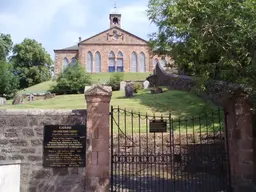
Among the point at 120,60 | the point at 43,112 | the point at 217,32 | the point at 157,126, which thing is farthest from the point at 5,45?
the point at 217,32

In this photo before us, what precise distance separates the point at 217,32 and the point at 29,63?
187ft

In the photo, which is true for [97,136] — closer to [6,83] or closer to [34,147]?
[34,147]

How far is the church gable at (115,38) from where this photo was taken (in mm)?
64438

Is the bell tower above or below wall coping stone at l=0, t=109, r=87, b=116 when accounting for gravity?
above

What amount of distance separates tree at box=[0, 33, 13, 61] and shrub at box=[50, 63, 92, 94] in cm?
1855

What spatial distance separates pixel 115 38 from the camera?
213 ft

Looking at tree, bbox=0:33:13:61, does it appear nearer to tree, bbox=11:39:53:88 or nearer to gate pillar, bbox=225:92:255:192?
tree, bbox=11:39:53:88

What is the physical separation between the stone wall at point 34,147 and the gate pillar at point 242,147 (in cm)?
380

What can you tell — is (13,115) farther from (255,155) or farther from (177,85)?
(177,85)

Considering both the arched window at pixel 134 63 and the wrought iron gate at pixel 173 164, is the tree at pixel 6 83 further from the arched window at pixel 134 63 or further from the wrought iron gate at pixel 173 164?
the wrought iron gate at pixel 173 164

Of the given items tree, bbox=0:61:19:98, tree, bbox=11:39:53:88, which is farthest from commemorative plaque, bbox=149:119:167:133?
tree, bbox=11:39:53:88

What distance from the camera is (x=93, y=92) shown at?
7.47m

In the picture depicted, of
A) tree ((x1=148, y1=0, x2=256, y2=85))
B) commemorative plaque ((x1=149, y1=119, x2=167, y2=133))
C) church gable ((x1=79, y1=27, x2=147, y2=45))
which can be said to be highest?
church gable ((x1=79, y1=27, x2=147, y2=45))

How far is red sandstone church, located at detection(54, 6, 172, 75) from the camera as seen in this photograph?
63.7 metres
